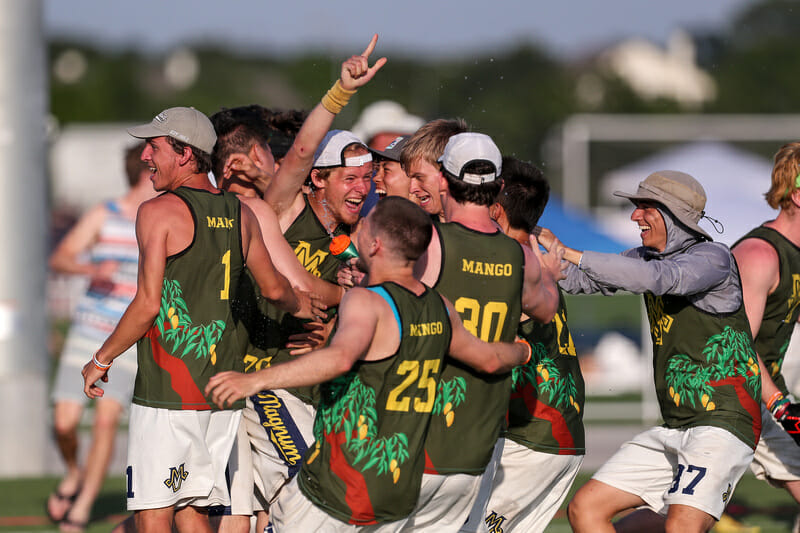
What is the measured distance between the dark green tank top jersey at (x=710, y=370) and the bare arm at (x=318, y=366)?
2150 millimetres

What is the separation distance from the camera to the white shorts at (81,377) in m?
8.47

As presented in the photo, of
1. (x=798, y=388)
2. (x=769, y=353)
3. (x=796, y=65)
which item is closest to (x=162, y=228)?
(x=769, y=353)

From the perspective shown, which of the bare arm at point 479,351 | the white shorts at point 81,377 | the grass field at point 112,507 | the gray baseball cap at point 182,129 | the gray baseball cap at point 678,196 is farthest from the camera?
the white shorts at point 81,377

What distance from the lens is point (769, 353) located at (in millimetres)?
6453

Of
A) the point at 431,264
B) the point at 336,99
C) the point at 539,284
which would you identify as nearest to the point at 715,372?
the point at 539,284

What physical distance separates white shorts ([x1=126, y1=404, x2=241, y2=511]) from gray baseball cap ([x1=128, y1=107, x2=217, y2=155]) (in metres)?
1.27

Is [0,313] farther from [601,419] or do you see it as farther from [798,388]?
[601,419]

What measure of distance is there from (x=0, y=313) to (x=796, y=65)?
51481 mm

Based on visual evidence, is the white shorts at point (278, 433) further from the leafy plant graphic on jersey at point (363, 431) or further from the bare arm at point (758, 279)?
the bare arm at point (758, 279)

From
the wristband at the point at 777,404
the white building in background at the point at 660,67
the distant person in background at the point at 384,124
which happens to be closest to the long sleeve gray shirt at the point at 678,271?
the wristband at the point at 777,404

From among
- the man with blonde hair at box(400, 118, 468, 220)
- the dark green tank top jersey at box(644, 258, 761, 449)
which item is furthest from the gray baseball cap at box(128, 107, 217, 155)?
the dark green tank top jersey at box(644, 258, 761, 449)

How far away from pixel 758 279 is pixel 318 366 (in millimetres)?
2922

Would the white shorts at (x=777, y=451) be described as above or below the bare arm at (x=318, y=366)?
below

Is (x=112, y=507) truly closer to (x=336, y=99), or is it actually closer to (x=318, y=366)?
(x=336, y=99)
